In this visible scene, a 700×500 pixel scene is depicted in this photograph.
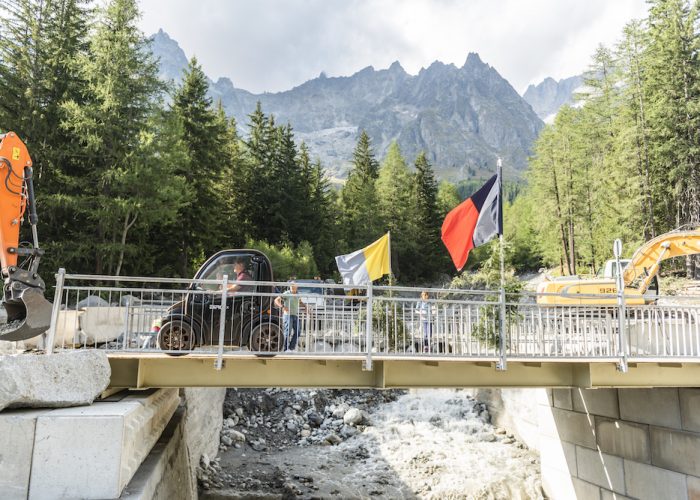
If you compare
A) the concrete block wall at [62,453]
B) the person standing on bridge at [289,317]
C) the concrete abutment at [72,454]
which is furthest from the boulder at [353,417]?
the concrete block wall at [62,453]

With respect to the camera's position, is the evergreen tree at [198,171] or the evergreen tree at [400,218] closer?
the evergreen tree at [198,171]

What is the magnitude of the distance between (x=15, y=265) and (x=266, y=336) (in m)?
4.22

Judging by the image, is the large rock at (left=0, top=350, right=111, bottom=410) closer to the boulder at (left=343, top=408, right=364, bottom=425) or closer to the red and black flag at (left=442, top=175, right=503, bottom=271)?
the red and black flag at (left=442, top=175, right=503, bottom=271)

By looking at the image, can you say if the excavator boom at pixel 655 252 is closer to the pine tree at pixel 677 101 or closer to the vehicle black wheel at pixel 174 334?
the pine tree at pixel 677 101

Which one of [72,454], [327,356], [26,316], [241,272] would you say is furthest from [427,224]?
[72,454]

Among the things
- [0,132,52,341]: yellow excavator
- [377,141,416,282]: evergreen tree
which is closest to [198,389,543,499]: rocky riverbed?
[0,132,52,341]: yellow excavator

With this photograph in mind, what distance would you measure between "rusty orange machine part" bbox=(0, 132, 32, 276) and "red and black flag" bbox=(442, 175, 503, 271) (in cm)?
791

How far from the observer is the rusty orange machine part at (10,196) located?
7297 millimetres

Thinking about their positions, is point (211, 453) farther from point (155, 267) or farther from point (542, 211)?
point (542, 211)

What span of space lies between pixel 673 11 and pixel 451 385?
31507 mm

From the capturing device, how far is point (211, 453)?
1670 centimetres

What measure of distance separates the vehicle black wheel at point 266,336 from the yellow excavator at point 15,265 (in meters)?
3.38

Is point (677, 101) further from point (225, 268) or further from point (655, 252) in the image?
point (225, 268)

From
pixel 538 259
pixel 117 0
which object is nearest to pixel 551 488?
pixel 117 0
